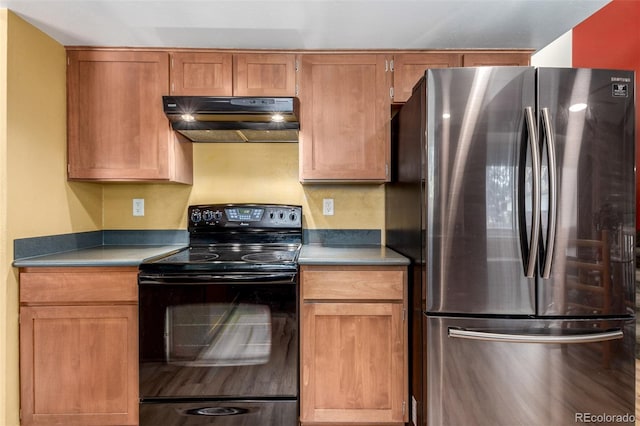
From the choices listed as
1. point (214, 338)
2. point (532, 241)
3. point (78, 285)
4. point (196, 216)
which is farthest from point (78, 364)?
point (532, 241)

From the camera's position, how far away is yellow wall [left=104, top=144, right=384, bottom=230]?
237 centimetres

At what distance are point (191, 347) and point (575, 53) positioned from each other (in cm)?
367

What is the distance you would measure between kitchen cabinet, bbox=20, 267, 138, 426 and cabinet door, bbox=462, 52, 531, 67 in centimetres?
219

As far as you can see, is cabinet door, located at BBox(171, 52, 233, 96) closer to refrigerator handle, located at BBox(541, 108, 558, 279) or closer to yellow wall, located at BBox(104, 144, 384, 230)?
yellow wall, located at BBox(104, 144, 384, 230)

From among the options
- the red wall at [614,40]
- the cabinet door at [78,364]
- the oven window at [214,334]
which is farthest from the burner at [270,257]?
the red wall at [614,40]

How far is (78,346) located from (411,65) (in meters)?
2.33

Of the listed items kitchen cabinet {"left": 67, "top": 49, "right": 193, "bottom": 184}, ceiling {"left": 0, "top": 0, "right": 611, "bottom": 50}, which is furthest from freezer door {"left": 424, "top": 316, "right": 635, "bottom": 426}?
kitchen cabinet {"left": 67, "top": 49, "right": 193, "bottom": 184}

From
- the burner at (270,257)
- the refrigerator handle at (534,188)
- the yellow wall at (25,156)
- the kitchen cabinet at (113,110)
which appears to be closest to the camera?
the refrigerator handle at (534,188)

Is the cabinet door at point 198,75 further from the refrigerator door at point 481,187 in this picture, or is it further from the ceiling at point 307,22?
the refrigerator door at point 481,187

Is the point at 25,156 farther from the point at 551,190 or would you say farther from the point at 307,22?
the point at 551,190

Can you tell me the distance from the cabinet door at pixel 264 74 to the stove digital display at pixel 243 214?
0.72 metres

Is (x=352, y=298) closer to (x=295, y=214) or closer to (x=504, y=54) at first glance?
(x=295, y=214)

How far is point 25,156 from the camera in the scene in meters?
1.75

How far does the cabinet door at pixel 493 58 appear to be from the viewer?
6.79 feet
